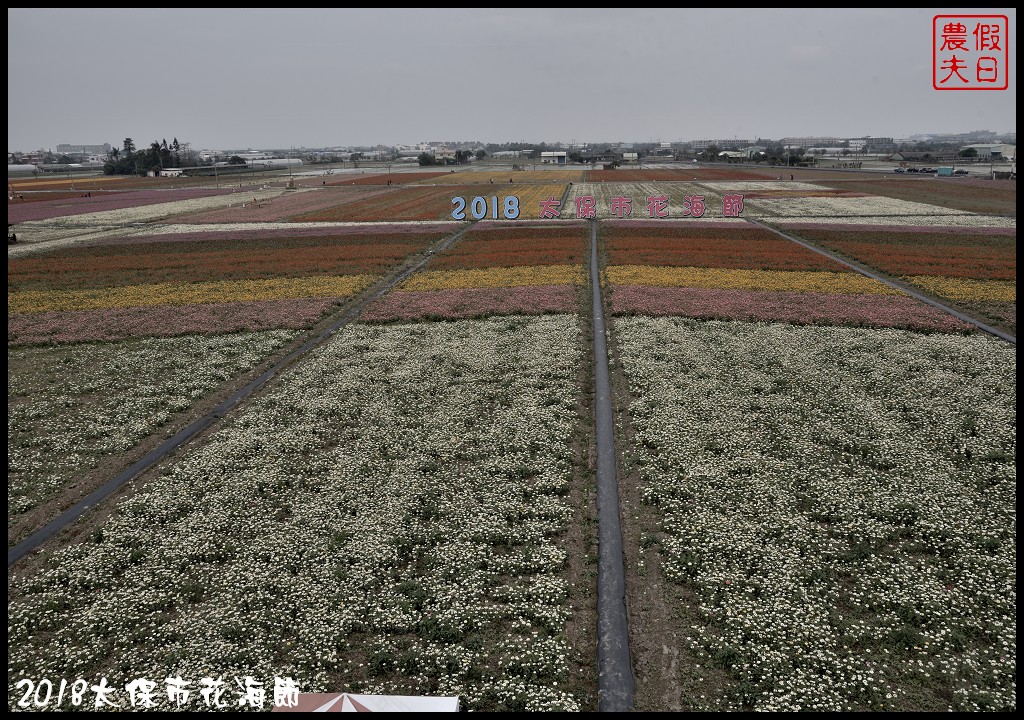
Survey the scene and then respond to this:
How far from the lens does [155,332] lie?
76.5 ft

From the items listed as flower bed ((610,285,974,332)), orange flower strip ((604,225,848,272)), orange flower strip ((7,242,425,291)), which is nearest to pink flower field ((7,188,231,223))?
orange flower strip ((7,242,425,291))

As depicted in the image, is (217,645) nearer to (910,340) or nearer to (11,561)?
(11,561)

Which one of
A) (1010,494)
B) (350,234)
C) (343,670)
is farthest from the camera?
(350,234)

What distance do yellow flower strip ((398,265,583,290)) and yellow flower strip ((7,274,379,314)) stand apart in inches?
117

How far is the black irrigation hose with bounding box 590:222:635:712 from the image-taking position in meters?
7.76

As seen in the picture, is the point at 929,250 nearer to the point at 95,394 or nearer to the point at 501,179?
the point at 95,394

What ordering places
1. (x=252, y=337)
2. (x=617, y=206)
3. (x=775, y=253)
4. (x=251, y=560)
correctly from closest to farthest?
(x=251, y=560)
(x=252, y=337)
(x=775, y=253)
(x=617, y=206)

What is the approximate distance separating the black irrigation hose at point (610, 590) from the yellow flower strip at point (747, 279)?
51.9 ft

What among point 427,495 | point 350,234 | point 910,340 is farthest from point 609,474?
point 350,234

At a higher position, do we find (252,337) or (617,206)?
(617,206)

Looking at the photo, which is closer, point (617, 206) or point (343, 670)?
point (343, 670)

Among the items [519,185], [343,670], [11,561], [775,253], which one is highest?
[519,185]

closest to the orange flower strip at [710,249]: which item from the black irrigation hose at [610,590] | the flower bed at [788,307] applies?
the flower bed at [788,307]

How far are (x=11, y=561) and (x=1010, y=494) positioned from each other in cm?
1872
